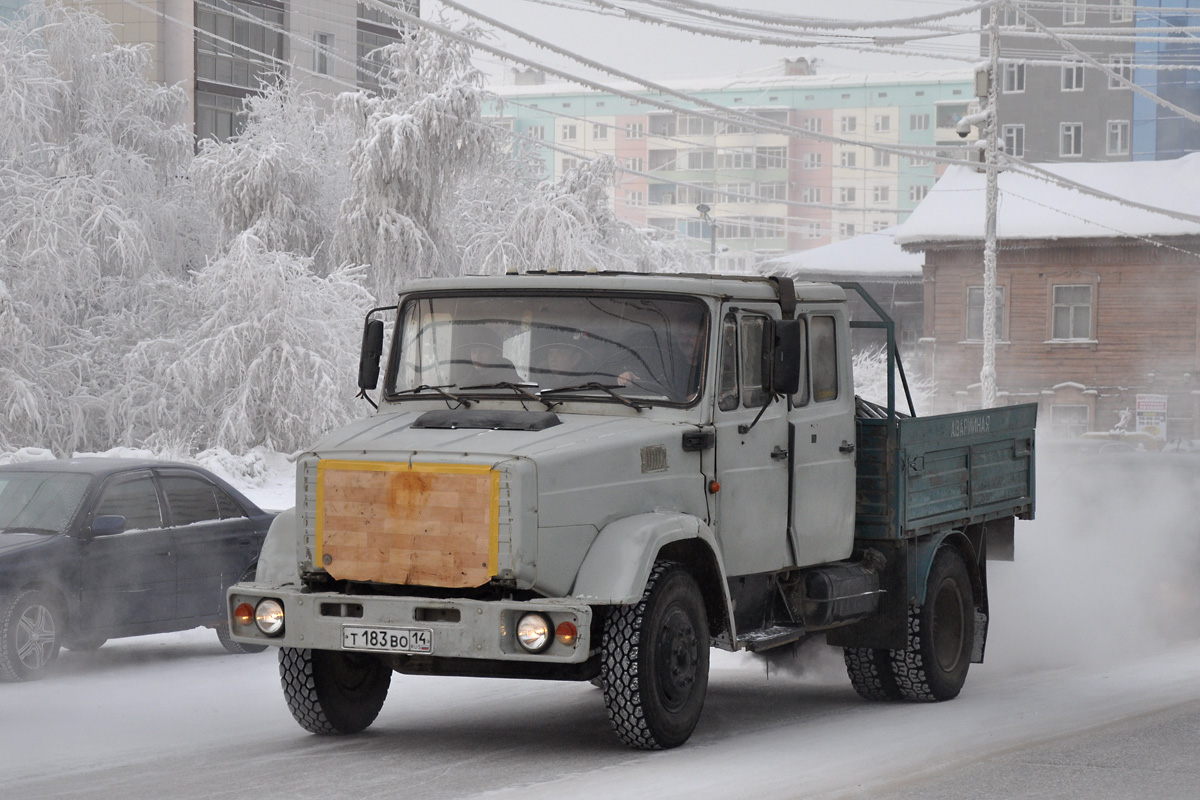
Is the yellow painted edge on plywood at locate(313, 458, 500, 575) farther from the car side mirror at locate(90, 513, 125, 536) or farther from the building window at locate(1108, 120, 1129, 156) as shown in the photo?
the building window at locate(1108, 120, 1129, 156)

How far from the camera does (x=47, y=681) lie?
11008mm

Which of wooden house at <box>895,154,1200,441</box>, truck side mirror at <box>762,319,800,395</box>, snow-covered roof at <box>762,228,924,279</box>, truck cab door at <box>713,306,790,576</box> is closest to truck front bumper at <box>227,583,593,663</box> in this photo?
truck cab door at <box>713,306,790,576</box>

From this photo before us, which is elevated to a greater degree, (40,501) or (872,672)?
(40,501)

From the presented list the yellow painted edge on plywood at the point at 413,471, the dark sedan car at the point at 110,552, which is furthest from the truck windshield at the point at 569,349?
the dark sedan car at the point at 110,552

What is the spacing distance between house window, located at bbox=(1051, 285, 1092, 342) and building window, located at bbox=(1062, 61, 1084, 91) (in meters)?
32.0

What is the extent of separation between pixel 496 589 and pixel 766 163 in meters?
138

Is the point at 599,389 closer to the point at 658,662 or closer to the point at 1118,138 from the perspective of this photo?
the point at 658,662

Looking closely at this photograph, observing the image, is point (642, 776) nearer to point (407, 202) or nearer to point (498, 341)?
point (498, 341)

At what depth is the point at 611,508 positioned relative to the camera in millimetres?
8031

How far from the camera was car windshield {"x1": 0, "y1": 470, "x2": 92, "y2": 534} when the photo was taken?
11.4m

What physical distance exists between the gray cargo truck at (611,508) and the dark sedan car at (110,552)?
2994 millimetres

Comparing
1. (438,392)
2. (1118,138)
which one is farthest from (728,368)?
(1118,138)

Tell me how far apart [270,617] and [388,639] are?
704 mm

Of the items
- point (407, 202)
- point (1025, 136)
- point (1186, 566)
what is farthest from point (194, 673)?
point (1025, 136)
